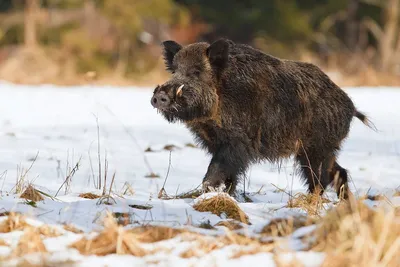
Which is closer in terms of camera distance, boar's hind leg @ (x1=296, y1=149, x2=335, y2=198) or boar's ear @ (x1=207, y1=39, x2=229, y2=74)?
boar's ear @ (x1=207, y1=39, x2=229, y2=74)

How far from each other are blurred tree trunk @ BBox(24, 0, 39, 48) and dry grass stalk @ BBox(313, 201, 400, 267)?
1949 centimetres

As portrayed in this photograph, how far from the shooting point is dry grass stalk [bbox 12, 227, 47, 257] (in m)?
3.60

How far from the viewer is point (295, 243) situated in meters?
3.71

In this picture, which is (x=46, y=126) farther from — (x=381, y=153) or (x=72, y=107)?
(x=381, y=153)

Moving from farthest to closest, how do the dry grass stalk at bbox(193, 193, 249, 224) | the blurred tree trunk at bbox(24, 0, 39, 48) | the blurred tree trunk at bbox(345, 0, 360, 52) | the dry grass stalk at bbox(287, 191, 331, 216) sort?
the blurred tree trunk at bbox(345, 0, 360, 52) < the blurred tree trunk at bbox(24, 0, 39, 48) < the dry grass stalk at bbox(287, 191, 331, 216) < the dry grass stalk at bbox(193, 193, 249, 224)

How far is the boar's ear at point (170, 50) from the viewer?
620 centimetres

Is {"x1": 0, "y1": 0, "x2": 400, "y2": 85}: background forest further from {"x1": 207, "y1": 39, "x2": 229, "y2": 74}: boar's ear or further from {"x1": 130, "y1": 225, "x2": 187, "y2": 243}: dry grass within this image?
{"x1": 130, "y1": 225, "x2": 187, "y2": 243}: dry grass

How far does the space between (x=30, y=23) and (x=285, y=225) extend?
72.1 feet

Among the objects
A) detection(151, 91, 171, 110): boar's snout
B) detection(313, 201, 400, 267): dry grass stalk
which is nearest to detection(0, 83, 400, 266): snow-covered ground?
detection(313, 201, 400, 267): dry grass stalk

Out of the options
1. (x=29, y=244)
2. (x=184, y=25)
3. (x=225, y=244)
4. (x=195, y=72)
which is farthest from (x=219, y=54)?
(x=184, y=25)

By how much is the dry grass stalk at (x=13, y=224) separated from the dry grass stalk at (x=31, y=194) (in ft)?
2.79

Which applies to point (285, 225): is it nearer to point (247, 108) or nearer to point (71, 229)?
point (71, 229)

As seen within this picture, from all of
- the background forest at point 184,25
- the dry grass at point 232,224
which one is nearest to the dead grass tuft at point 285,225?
the dry grass at point 232,224

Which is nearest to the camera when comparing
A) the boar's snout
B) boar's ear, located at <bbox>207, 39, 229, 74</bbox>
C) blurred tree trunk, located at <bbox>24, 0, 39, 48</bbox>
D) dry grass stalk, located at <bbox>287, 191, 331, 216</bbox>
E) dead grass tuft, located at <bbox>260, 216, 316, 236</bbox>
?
dead grass tuft, located at <bbox>260, 216, 316, 236</bbox>
